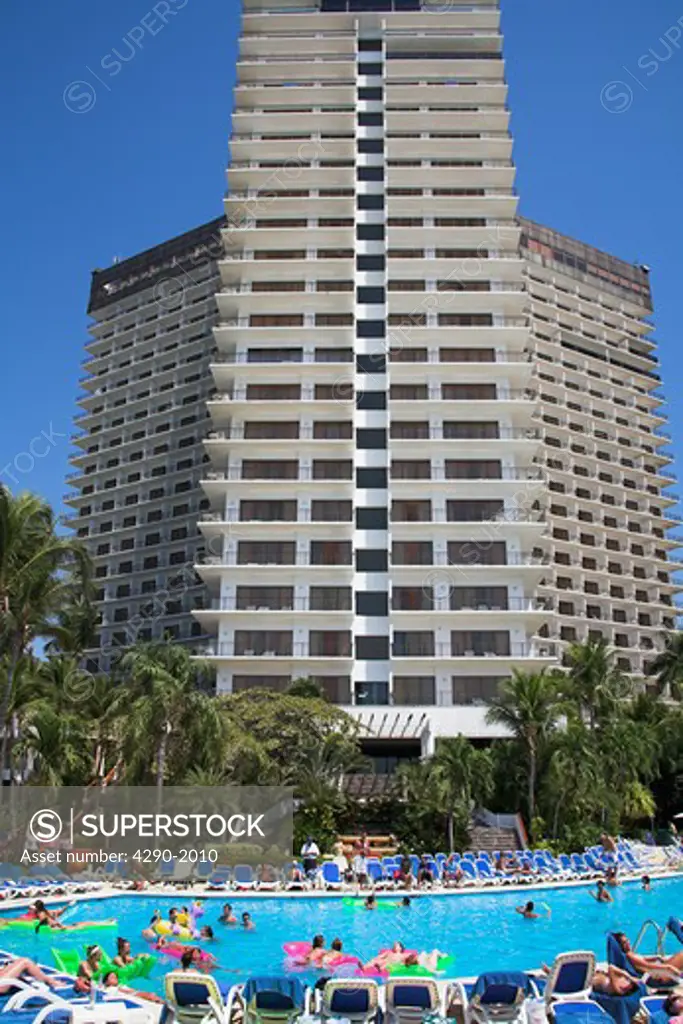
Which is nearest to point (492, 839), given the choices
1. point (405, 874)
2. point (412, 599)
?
point (405, 874)

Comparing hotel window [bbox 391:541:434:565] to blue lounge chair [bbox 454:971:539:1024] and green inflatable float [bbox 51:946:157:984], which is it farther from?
blue lounge chair [bbox 454:971:539:1024]

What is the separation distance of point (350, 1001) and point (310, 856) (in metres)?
18.8

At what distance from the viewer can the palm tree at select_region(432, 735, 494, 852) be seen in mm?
30531

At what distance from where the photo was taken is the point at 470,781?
3062cm

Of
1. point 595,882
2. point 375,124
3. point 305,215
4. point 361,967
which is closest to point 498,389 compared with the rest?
point 305,215

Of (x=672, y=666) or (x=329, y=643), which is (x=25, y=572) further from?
(x=672, y=666)

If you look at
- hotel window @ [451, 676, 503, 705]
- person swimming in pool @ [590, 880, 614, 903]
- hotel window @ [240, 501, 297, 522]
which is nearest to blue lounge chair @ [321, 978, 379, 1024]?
person swimming in pool @ [590, 880, 614, 903]

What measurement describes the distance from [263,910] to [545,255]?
59239mm

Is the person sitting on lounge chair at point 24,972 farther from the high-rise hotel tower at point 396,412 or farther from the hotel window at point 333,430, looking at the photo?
the hotel window at point 333,430

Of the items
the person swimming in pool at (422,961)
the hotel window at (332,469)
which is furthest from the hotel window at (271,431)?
the person swimming in pool at (422,961)

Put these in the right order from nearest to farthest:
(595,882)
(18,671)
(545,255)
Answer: (595,882) → (18,671) → (545,255)

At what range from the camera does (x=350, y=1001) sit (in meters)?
10.5

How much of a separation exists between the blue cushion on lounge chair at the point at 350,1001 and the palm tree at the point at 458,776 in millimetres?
20499

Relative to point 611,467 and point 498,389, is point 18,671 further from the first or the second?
point 611,467
